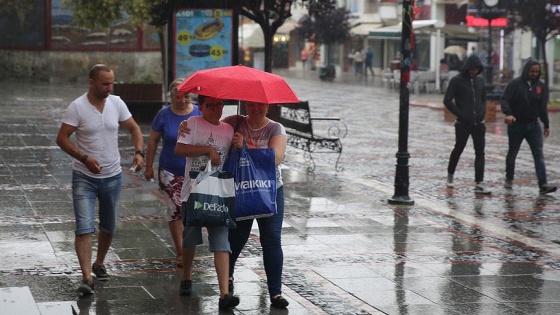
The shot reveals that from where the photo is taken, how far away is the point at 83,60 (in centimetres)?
3962

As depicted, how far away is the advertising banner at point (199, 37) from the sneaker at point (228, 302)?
13449mm

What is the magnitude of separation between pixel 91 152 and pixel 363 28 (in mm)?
55048

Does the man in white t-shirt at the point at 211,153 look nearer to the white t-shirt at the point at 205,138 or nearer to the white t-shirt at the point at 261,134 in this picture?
the white t-shirt at the point at 205,138

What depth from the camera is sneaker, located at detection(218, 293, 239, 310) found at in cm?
782

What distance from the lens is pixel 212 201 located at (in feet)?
25.6

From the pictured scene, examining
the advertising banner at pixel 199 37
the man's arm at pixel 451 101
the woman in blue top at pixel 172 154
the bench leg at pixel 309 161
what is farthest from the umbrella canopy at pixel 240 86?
the advertising banner at pixel 199 37

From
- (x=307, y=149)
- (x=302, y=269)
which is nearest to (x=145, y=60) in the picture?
(x=307, y=149)

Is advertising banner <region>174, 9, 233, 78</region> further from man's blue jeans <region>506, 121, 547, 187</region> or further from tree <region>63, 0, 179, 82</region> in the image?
man's blue jeans <region>506, 121, 547, 187</region>

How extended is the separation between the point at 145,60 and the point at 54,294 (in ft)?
105

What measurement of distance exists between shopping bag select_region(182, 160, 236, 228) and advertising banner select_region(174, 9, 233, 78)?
13.3 meters

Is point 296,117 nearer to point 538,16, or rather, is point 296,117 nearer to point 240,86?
point 240,86

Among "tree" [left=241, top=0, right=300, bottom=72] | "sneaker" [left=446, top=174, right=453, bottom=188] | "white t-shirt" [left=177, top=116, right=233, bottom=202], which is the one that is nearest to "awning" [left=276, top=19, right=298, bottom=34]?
"tree" [left=241, top=0, right=300, bottom=72]

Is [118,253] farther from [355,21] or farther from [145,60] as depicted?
[355,21]

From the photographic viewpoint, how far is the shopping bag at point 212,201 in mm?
7789
